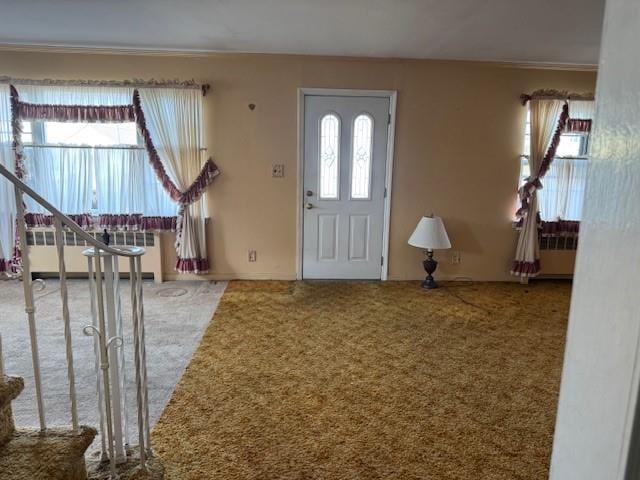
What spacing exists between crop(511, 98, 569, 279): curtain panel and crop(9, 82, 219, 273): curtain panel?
3422 mm

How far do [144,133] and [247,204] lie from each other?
49.5 inches

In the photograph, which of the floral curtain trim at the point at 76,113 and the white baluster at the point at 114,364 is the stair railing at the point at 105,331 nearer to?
the white baluster at the point at 114,364

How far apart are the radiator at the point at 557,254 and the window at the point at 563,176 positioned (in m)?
0.26

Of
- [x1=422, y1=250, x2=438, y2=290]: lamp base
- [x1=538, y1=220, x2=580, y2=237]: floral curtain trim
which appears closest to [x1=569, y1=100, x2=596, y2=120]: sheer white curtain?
[x1=538, y1=220, x2=580, y2=237]: floral curtain trim

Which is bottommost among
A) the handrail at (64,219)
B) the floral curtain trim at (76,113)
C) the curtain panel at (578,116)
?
the handrail at (64,219)

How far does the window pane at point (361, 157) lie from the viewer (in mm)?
4605

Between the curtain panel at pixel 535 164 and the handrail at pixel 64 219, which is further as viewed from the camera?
the curtain panel at pixel 535 164

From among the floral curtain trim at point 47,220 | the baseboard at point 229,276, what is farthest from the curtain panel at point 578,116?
the floral curtain trim at point 47,220

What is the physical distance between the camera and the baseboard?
4.80 metres

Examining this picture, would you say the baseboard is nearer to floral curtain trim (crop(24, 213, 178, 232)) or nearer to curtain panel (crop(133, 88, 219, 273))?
curtain panel (crop(133, 88, 219, 273))

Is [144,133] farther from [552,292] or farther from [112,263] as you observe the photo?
[552,292]

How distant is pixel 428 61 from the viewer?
14.8 feet

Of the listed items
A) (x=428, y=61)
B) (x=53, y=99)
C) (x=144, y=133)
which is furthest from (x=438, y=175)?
(x=53, y=99)

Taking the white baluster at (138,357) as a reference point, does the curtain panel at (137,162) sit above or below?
above
